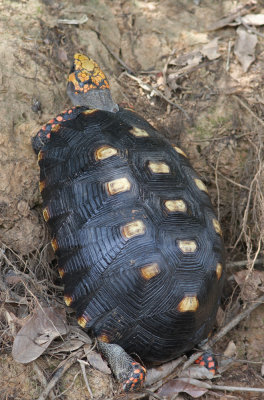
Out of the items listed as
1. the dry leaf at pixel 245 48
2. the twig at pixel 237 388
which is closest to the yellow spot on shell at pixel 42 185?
the twig at pixel 237 388

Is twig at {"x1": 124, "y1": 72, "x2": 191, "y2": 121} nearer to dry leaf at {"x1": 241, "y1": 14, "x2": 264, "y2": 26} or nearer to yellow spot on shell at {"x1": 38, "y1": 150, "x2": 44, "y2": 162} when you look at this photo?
dry leaf at {"x1": 241, "y1": 14, "x2": 264, "y2": 26}

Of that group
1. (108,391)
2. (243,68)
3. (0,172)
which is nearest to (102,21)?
(243,68)

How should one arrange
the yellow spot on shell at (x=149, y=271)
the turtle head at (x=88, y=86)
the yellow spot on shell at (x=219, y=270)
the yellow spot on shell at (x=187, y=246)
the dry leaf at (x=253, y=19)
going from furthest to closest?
the dry leaf at (x=253, y=19)
the turtle head at (x=88, y=86)
the yellow spot on shell at (x=219, y=270)
the yellow spot on shell at (x=187, y=246)
the yellow spot on shell at (x=149, y=271)

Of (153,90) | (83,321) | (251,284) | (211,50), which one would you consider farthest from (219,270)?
(211,50)

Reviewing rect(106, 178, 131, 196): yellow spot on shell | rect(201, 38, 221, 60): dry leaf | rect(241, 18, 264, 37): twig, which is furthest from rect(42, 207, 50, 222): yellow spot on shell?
rect(241, 18, 264, 37): twig

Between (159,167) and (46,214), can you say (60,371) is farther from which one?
(159,167)

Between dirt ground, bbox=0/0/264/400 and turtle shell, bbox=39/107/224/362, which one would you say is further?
dirt ground, bbox=0/0/264/400

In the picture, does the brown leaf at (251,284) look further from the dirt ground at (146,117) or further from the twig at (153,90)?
Answer: the twig at (153,90)
